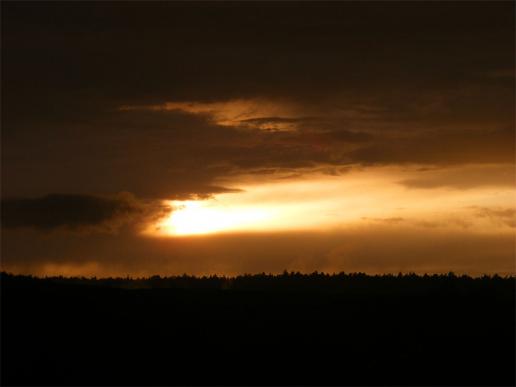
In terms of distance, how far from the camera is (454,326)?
125 ft

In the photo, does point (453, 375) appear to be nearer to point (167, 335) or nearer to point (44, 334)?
point (167, 335)

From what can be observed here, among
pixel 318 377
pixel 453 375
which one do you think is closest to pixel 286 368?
pixel 318 377

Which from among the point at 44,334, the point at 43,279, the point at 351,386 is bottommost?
the point at 351,386

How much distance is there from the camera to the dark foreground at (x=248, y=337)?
3294 cm

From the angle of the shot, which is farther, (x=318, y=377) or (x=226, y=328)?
(x=226, y=328)

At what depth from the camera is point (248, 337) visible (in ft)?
119

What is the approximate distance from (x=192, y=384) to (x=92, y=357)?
4016 mm

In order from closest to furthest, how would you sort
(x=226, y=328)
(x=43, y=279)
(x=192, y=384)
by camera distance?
(x=192, y=384)
(x=226, y=328)
(x=43, y=279)

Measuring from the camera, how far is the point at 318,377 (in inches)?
1310

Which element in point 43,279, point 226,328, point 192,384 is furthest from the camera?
point 43,279

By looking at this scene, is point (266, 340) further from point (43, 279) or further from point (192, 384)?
point (43, 279)

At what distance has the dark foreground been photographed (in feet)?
108

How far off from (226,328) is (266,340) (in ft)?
6.46

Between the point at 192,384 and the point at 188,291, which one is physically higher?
the point at 188,291
